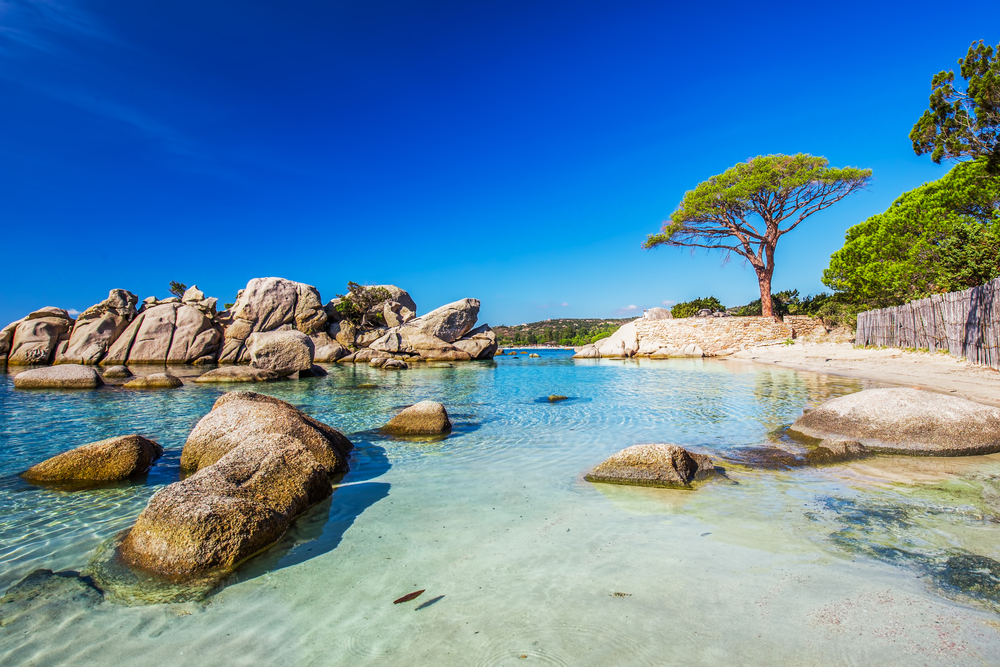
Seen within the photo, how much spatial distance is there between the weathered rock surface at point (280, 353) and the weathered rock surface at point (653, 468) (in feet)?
61.3

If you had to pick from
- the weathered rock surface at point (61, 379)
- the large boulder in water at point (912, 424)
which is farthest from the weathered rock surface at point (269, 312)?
the large boulder in water at point (912, 424)

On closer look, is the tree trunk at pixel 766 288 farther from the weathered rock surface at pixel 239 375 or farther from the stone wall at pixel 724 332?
the weathered rock surface at pixel 239 375

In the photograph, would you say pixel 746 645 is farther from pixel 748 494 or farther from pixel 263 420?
pixel 263 420

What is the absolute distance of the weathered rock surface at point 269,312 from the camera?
35.0 metres

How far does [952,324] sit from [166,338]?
4149 centimetres

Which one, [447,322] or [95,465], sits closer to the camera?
[95,465]

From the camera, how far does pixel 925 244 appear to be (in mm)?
21984

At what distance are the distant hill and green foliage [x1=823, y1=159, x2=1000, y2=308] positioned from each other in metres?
53.7

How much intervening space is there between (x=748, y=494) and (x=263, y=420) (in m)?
6.10

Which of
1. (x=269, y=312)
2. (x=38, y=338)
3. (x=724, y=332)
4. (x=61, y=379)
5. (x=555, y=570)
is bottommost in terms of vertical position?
(x=555, y=570)

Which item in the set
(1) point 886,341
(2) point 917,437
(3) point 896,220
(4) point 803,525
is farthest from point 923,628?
(3) point 896,220

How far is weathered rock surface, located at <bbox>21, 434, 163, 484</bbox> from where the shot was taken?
5.70 metres

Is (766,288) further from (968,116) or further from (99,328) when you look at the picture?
(99,328)

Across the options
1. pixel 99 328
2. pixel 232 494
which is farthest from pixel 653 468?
pixel 99 328
